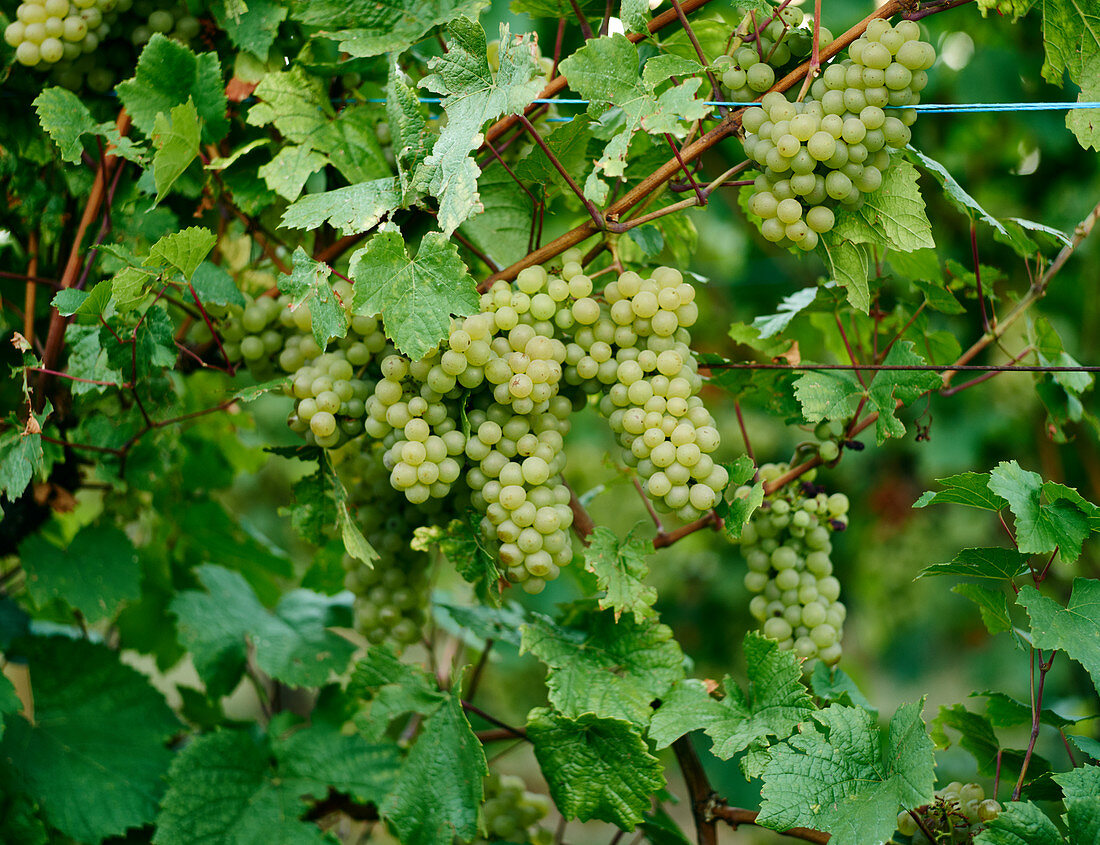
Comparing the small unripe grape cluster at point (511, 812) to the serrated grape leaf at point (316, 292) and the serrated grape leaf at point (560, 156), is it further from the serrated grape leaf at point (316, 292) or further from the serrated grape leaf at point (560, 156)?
the serrated grape leaf at point (560, 156)

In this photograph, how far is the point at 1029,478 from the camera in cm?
86

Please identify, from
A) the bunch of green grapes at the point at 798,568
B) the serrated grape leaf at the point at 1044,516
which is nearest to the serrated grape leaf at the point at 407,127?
the bunch of green grapes at the point at 798,568

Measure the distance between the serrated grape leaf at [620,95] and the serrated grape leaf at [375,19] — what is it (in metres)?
0.23

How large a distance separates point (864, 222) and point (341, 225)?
520 millimetres

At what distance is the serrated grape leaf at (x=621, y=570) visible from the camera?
893 millimetres

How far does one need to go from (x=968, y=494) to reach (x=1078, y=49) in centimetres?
Result: 48

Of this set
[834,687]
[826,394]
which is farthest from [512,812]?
[826,394]

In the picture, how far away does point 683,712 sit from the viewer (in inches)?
36.2

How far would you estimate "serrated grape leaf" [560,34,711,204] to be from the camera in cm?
79

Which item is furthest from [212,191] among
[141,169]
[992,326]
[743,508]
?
[992,326]

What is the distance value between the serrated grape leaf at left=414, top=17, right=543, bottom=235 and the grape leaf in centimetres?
79

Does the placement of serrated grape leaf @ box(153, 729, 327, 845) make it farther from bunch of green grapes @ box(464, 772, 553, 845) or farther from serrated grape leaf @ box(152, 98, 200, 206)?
serrated grape leaf @ box(152, 98, 200, 206)

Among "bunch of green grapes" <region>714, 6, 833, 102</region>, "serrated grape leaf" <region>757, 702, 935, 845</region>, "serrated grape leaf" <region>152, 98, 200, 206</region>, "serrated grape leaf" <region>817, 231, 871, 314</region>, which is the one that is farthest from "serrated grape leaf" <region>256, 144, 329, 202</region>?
"serrated grape leaf" <region>757, 702, 935, 845</region>

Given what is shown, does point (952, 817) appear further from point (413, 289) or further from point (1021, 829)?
point (413, 289)
